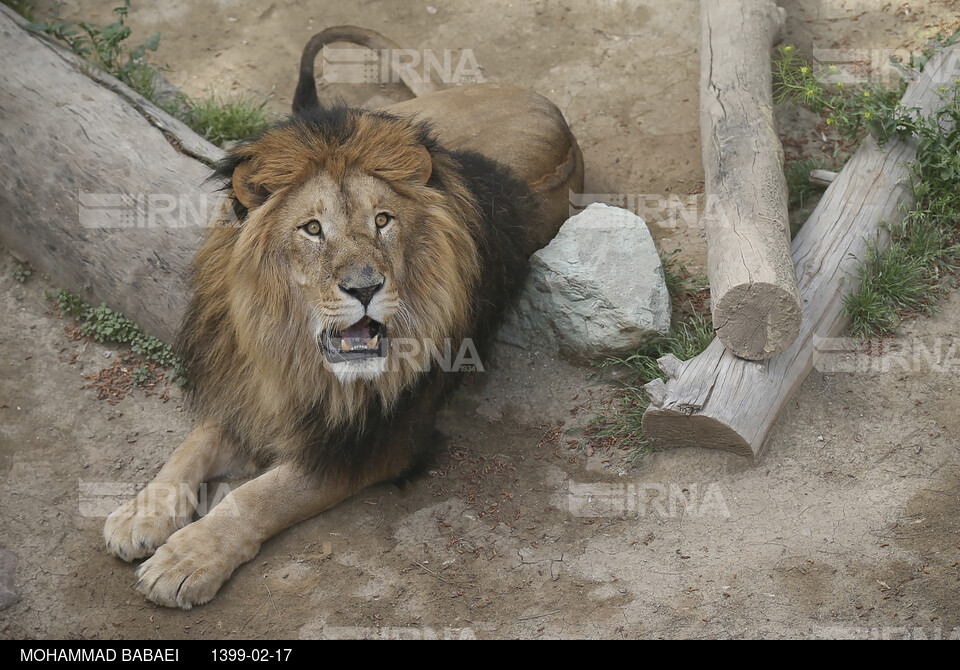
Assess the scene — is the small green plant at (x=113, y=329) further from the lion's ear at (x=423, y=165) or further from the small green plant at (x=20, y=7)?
the small green plant at (x=20, y=7)

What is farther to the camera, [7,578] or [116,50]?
[116,50]

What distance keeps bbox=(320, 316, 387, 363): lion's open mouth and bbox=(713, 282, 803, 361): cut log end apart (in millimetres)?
1573

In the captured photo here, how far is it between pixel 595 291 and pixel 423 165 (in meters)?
1.38

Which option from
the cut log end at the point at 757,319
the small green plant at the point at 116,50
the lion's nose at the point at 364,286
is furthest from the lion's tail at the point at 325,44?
the cut log end at the point at 757,319

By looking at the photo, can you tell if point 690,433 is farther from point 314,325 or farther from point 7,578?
point 7,578

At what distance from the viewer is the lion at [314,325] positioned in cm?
360

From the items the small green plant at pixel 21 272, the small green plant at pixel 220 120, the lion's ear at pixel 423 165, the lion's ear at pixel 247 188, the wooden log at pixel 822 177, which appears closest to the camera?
the lion's ear at pixel 247 188

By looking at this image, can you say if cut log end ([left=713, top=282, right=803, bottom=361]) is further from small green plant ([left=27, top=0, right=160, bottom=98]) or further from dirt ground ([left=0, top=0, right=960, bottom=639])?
small green plant ([left=27, top=0, right=160, bottom=98])

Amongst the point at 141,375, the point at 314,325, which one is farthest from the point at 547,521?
the point at 141,375

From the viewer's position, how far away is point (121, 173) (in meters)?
4.91

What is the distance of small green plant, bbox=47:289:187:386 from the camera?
4.92 meters
